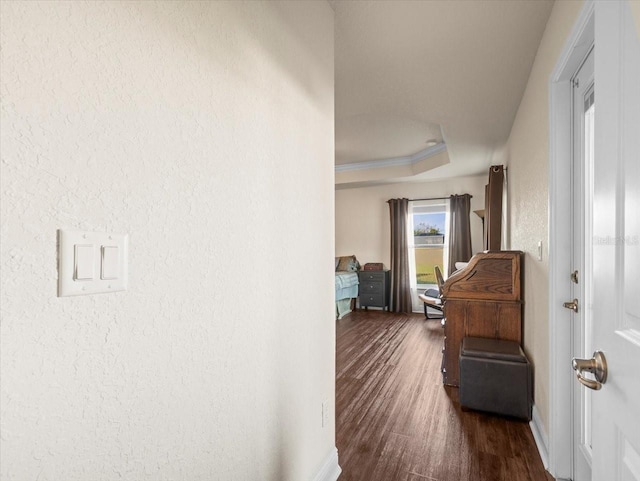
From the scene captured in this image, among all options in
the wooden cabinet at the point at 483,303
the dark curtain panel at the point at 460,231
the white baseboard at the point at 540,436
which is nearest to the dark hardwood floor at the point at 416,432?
the white baseboard at the point at 540,436

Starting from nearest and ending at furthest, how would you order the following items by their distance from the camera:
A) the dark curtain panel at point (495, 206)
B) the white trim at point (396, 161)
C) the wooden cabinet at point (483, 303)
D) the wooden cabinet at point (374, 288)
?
the wooden cabinet at point (483, 303), the dark curtain panel at point (495, 206), the white trim at point (396, 161), the wooden cabinet at point (374, 288)

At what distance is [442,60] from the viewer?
2.26 m

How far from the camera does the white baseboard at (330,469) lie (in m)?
1.64

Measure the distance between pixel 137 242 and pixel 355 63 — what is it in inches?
80.8

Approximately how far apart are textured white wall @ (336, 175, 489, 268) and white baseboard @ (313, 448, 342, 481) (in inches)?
197

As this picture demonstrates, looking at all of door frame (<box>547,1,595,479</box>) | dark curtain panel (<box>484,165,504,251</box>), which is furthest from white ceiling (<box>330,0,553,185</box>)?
door frame (<box>547,1,595,479</box>)

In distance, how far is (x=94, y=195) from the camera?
2.14 feet

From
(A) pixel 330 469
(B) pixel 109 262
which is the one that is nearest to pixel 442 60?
(B) pixel 109 262

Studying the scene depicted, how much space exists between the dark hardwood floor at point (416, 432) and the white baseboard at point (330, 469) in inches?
1.8

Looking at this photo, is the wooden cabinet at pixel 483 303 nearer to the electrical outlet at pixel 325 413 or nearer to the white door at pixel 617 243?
the electrical outlet at pixel 325 413

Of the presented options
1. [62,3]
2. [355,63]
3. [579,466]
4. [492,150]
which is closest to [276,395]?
[62,3]

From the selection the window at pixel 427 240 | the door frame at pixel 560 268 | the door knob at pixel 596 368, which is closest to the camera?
the door knob at pixel 596 368

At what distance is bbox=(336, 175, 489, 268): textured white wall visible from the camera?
235 inches

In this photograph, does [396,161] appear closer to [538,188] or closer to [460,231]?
[460,231]
